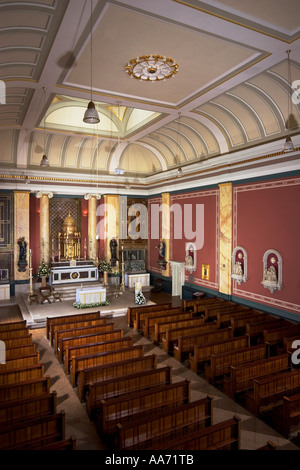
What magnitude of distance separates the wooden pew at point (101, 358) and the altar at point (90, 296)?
21.7 ft

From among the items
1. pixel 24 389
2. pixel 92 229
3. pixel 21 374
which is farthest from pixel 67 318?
pixel 92 229

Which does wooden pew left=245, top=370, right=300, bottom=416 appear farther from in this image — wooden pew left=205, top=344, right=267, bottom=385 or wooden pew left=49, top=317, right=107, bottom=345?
wooden pew left=49, top=317, right=107, bottom=345

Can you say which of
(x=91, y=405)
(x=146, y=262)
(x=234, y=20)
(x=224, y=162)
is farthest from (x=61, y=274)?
(x=234, y=20)

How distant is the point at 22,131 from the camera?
14711 millimetres

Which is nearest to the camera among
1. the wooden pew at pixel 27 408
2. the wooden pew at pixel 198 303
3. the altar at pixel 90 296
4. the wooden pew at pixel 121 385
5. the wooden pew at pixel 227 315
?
the wooden pew at pixel 27 408

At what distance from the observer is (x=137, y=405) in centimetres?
595

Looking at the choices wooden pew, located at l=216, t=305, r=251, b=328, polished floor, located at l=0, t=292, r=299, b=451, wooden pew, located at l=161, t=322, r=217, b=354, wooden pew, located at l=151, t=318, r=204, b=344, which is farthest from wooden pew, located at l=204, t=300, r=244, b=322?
polished floor, located at l=0, t=292, r=299, b=451

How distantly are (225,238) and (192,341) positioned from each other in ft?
18.8

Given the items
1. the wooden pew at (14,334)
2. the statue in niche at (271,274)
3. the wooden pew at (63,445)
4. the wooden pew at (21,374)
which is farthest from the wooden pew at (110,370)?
the statue in niche at (271,274)

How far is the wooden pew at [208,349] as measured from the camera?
8.52 metres

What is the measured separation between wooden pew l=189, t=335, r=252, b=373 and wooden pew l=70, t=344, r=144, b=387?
1492mm

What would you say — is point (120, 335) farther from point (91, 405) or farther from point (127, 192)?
point (127, 192)

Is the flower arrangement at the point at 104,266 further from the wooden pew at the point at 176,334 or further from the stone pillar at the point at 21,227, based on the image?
the wooden pew at the point at 176,334

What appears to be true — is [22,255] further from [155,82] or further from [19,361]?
[155,82]
